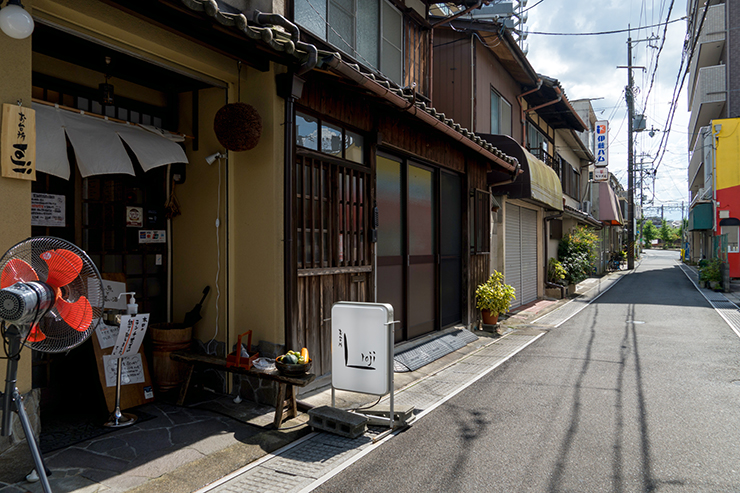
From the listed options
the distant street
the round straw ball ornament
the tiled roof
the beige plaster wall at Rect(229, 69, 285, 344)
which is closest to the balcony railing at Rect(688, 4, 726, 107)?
the distant street

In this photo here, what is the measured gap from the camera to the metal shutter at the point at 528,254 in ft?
55.9

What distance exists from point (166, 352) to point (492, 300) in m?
7.57

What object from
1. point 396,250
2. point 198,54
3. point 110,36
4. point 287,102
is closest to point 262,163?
point 287,102

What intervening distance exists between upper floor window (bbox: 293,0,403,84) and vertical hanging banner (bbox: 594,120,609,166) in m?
23.6

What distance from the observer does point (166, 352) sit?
594cm

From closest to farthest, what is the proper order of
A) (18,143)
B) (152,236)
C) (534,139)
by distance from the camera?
(18,143) < (152,236) < (534,139)

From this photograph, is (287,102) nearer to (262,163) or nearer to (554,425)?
(262,163)

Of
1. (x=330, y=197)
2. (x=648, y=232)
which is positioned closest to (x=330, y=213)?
(x=330, y=197)

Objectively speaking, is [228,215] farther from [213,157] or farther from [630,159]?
[630,159]

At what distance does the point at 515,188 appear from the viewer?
13.6 meters

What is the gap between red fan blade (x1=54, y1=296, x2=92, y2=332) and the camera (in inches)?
126

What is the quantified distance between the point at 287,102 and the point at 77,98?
242cm

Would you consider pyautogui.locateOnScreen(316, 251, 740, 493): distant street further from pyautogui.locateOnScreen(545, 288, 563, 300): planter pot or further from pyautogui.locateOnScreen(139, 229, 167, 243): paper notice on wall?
pyautogui.locateOnScreen(545, 288, 563, 300): planter pot

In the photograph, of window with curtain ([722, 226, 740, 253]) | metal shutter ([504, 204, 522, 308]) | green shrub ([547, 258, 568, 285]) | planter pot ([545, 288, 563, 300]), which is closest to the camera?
metal shutter ([504, 204, 522, 308])
